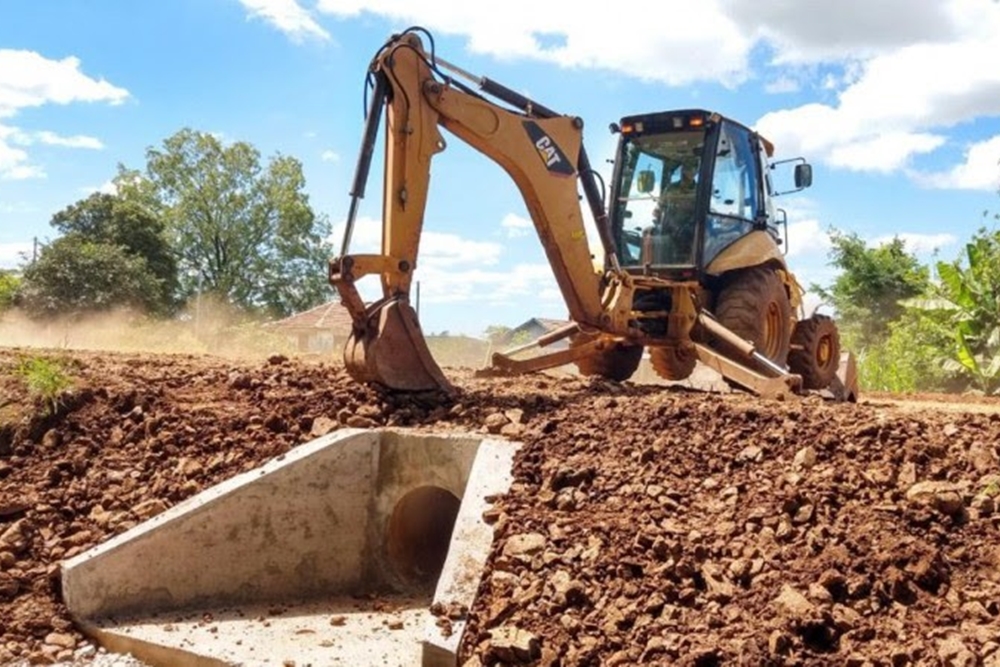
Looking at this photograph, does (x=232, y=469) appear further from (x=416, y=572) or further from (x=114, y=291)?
(x=114, y=291)

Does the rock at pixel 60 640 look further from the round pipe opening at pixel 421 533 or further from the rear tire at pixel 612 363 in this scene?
the rear tire at pixel 612 363

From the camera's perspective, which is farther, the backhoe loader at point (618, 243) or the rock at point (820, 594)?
the backhoe loader at point (618, 243)

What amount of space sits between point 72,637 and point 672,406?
358cm

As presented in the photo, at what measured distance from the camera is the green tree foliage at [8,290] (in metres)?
22.2

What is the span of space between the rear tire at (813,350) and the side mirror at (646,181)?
2105 millimetres

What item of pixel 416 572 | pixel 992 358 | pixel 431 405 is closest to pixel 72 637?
pixel 416 572

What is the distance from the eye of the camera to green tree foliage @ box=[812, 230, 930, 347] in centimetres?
2762

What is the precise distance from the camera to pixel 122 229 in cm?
2605

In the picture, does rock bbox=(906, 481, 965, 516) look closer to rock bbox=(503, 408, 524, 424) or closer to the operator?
rock bbox=(503, 408, 524, 424)

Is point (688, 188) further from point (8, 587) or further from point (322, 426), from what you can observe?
point (8, 587)

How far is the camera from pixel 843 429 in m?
5.40

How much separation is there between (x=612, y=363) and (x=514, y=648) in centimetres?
575

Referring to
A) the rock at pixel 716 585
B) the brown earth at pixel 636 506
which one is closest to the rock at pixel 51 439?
the brown earth at pixel 636 506

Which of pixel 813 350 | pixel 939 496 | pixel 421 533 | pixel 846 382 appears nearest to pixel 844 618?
pixel 939 496
